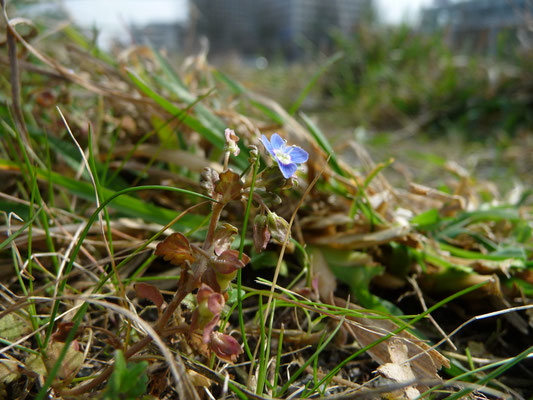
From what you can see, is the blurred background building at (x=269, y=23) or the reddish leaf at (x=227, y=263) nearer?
the reddish leaf at (x=227, y=263)

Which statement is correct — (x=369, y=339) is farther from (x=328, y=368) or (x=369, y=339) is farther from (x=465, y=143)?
(x=465, y=143)

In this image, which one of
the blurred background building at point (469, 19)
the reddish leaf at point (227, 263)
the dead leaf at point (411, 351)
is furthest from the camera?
the blurred background building at point (469, 19)

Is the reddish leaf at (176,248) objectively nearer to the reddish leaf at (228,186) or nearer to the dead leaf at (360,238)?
the reddish leaf at (228,186)

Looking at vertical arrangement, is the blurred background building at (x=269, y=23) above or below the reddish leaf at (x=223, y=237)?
below

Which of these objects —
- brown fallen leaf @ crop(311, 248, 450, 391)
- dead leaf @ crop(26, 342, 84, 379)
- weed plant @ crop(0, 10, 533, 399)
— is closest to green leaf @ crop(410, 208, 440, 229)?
weed plant @ crop(0, 10, 533, 399)

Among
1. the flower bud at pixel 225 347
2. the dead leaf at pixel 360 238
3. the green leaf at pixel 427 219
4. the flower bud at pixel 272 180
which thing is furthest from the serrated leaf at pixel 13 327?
the green leaf at pixel 427 219

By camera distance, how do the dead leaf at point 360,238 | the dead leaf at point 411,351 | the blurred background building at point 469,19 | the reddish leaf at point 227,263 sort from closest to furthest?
1. the reddish leaf at point 227,263
2. the dead leaf at point 411,351
3. the dead leaf at point 360,238
4. the blurred background building at point 469,19

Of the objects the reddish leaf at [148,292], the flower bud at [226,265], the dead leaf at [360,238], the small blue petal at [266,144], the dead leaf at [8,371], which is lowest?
the dead leaf at [360,238]

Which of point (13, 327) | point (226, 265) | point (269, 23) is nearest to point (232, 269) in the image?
point (226, 265)
